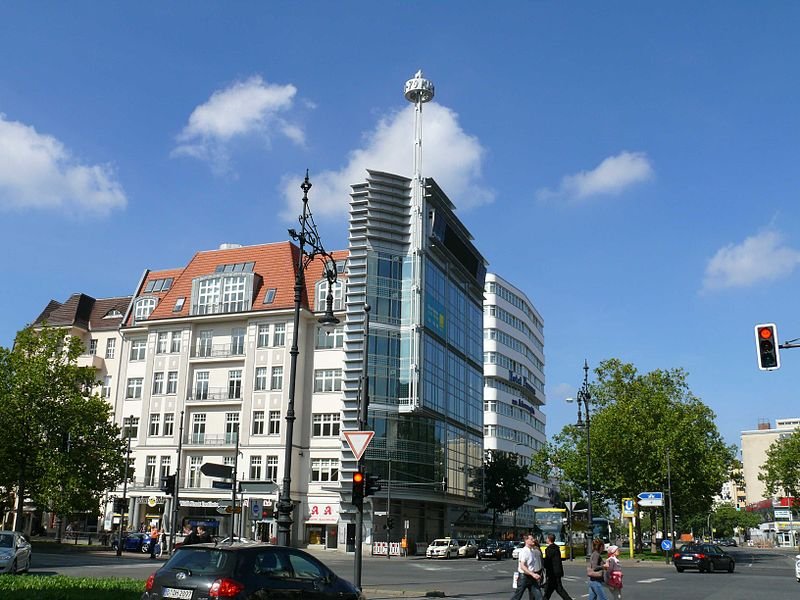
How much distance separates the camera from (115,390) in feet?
237

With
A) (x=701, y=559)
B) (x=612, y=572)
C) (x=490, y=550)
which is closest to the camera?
(x=612, y=572)

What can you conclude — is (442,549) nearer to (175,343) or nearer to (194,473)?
(194,473)

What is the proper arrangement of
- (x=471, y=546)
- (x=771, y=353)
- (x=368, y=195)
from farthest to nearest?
(x=368, y=195) → (x=471, y=546) → (x=771, y=353)

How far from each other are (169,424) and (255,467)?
924 cm

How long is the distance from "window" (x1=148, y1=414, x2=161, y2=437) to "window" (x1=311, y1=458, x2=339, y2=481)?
46.9ft

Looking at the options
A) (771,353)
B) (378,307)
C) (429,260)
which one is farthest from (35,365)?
(771,353)

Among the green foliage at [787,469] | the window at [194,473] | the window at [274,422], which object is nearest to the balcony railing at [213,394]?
the window at [274,422]

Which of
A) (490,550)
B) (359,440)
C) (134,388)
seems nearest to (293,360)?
(359,440)

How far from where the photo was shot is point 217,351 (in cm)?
6775

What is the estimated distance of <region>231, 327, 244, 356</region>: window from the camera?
220ft

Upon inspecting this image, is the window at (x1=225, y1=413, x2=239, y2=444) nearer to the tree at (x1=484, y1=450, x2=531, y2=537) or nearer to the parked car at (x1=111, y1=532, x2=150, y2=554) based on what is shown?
the parked car at (x1=111, y1=532, x2=150, y2=554)

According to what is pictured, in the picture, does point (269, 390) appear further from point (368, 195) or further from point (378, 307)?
point (368, 195)

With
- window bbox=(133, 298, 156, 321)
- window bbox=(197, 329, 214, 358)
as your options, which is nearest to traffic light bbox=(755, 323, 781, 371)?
window bbox=(197, 329, 214, 358)

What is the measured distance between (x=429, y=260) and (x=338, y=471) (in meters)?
18.2
